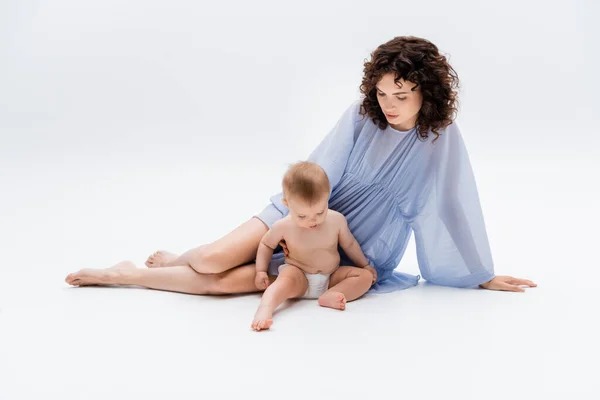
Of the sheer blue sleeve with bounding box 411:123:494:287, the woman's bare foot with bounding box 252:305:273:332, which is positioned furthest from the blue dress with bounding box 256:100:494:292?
the woman's bare foot with bounding box 252:305:273:332

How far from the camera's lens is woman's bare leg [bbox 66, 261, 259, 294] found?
254cm

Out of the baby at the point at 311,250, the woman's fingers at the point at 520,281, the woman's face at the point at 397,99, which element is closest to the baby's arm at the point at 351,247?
the baby at the point at 311,250

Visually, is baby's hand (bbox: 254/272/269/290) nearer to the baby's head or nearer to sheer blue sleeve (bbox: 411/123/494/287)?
the baby's head

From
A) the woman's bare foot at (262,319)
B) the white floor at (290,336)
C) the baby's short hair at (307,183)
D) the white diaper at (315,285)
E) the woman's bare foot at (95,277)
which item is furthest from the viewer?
the woman's bare foot at (95,277)

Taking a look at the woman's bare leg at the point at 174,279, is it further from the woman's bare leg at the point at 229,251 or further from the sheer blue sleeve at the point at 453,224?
the sheer blue sleeve at the point at 453,224

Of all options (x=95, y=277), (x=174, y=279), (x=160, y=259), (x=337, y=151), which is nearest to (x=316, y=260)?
(x=337, y=151)

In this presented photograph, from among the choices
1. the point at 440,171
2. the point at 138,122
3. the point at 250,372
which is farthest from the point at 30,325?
the point at 138,122

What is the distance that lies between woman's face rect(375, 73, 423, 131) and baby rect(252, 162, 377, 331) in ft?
1.03

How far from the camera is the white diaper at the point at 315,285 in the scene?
8.26ft

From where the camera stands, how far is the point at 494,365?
6.29ft

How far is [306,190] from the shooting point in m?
2.31

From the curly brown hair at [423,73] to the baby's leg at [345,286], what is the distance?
50 centimetres

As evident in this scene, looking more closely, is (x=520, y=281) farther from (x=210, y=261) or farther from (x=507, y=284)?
(x=210, y=261)

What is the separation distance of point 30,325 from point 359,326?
94cm
